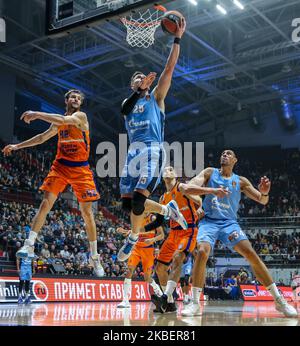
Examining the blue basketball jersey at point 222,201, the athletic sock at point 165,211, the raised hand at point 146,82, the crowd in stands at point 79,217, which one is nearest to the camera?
the raised hand at point 146,82

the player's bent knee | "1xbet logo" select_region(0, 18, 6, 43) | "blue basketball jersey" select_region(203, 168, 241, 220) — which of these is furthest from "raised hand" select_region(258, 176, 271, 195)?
"1xbet logo" select_region(0, 18, 6, 43)

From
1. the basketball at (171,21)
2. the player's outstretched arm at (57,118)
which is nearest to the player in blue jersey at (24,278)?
the player's outstretched arm at (57,118)

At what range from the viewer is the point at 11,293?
1191 centimetres

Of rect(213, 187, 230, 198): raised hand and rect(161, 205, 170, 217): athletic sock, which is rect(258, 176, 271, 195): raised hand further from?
rect(161, 205, 170, 217): athletic sock

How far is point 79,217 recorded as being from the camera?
76.0 feet

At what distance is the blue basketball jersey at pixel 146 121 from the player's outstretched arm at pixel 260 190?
4.84 feet

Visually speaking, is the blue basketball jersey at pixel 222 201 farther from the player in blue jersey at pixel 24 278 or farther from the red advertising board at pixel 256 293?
the red advertising board at pixel 256 293

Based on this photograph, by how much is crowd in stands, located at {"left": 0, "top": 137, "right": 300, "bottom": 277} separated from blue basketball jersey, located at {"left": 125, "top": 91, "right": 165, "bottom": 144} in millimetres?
10700

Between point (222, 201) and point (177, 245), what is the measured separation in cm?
187

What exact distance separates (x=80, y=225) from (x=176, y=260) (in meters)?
14.6

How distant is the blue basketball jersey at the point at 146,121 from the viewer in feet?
21.1

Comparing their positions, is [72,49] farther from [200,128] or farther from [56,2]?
[56,2]

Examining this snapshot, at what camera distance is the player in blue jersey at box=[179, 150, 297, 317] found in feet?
21.6
